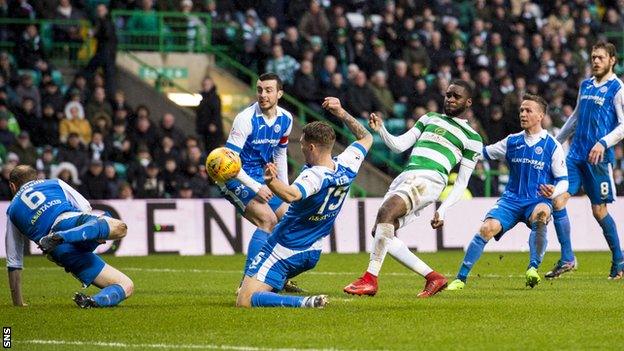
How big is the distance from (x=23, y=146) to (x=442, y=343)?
1471 centimetres

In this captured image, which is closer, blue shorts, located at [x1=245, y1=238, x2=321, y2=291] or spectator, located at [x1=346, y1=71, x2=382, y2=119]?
blue shorts, located at [x1=245, y1=238, x2=321, y2=291]

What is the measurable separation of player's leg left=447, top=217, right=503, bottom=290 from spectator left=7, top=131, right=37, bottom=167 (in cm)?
1077

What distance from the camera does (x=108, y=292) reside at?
37.6 feet

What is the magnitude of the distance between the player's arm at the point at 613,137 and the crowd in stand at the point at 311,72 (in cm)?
932

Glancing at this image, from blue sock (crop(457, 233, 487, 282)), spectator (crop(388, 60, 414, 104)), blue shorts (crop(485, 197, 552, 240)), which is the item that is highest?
blue shorts (crop(485, 197, 552, 240))

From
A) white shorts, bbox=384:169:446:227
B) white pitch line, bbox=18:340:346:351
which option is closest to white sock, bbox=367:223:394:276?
white shorts, bbox=384:169:446:227

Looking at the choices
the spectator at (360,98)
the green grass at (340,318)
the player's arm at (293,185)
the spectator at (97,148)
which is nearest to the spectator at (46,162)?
the spectator at (97,148)

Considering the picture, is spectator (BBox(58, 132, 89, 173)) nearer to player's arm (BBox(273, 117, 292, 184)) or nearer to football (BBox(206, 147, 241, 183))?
player's arm (BBox(273, 117, 292, 184))

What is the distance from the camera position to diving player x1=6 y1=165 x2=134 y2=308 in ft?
36.5

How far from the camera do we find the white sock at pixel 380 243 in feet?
39.8

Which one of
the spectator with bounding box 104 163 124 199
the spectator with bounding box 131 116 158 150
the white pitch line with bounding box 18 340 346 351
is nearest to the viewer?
the white pitch line with bounding box 18 340 346 351

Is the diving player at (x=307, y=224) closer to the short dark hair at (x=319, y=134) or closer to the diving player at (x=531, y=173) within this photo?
the short dark hair at (x=319, y=134)

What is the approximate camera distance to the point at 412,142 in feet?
42.4

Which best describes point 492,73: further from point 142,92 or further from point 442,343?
point 442,343
